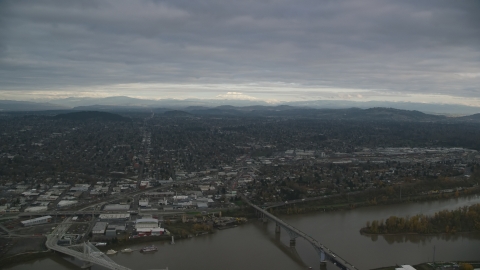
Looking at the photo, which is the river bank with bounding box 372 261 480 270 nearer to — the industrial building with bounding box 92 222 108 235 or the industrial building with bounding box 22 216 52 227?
the industrial building with bounding box 92 222 108 235

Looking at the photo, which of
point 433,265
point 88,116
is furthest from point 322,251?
point 88,116

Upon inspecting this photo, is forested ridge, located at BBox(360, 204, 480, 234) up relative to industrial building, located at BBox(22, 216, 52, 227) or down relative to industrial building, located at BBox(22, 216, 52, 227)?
up

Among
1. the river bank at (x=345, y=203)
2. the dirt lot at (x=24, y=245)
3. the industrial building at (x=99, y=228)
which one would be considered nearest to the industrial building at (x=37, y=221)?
the dirt lot at (x=24, y=245)

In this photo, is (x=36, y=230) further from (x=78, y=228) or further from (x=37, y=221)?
(x=78, y=228)

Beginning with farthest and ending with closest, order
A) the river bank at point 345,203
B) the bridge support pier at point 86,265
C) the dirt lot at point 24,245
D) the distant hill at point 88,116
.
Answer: the distant hill at point 88,116 < the river bank at point 345,203 < the dirt lot at point 24,245 < the bridge support pier at point 86,265

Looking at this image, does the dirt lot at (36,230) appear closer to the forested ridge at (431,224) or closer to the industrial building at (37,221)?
the industrial building at (37,221)

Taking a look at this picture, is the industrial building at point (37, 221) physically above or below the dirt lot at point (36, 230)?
above

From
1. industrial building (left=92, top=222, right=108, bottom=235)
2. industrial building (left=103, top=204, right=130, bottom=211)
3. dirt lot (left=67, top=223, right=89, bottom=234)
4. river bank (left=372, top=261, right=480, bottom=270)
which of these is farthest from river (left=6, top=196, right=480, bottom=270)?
industrial building (left=103, top=204, right=130, bottom=211)

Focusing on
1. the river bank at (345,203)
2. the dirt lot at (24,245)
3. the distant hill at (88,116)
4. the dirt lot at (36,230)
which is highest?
the distant hill at (88,116)

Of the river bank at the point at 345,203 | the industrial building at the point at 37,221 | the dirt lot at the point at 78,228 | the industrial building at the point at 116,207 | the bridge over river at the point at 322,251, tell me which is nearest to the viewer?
the bridge over river at the point at 322,251
